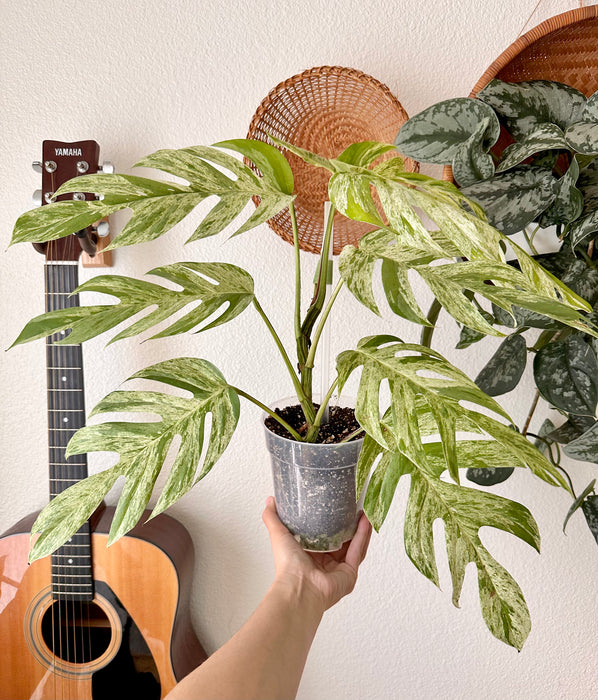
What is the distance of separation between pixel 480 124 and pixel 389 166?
15 centimetres

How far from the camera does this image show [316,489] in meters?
0.71

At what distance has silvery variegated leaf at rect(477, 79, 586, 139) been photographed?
29.5 inches

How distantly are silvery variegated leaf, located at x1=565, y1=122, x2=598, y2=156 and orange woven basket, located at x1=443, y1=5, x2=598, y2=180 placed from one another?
24 cm

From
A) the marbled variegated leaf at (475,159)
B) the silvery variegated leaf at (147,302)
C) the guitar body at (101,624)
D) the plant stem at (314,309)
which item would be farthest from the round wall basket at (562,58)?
the guitar body at (101,624)

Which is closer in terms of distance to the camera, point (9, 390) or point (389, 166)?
point (389, 166)

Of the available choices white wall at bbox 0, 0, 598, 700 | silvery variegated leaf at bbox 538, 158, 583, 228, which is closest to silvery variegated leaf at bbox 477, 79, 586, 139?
silvery variegated leaf at bbox 538, 158, 583, 228

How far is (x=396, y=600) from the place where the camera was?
1233mm

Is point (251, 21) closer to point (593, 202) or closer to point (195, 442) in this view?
point (593, 202)

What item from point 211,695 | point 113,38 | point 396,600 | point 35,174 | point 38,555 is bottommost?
point 396,600

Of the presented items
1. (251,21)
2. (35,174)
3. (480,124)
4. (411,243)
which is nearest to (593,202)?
(480,124)

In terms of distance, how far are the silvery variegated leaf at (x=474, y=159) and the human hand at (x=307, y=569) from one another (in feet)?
1.80

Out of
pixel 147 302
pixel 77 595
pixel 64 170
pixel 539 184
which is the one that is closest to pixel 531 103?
pixel 539 184

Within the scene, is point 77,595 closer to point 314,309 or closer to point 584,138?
point 314,309

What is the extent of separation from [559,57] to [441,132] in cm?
36
